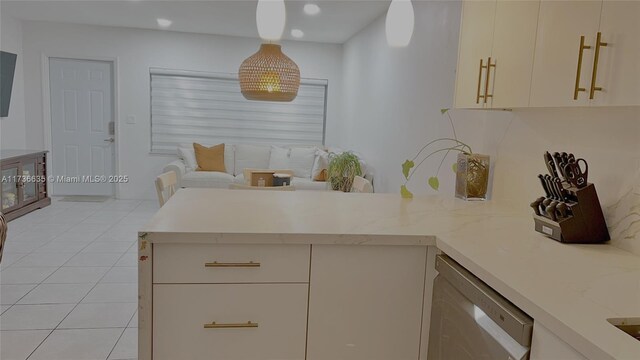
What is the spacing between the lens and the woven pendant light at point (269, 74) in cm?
328

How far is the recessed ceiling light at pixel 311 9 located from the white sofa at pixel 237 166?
1818 mm

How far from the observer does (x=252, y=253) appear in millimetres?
1501

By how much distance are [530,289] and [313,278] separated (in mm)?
695

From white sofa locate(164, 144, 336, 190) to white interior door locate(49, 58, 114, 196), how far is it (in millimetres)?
1236

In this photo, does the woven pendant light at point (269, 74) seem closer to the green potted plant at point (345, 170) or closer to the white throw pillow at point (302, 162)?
the green potted plant at point (345, 170)

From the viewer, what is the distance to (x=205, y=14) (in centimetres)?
534

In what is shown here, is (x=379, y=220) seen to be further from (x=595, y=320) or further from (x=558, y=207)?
(x=595, y=320)

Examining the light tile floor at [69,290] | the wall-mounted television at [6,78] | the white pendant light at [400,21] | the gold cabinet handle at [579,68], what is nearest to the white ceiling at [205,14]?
the wall-mounted television at [6,78]

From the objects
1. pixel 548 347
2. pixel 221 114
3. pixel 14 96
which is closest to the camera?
pixel 548 347

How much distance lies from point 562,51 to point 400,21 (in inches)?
28.1

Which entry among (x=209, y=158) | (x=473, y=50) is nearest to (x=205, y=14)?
(x=209, y=158)

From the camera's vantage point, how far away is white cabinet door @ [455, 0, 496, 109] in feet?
6.39

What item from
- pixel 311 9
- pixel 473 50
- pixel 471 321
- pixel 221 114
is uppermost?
pixel 311 9

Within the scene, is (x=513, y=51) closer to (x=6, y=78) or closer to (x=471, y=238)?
(x=471, y=238)
